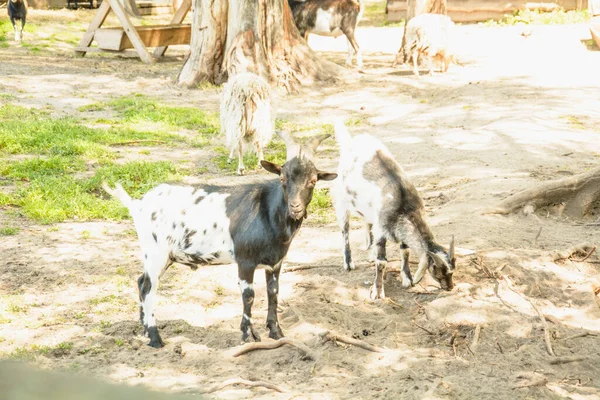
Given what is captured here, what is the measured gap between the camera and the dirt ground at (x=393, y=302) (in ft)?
15.7

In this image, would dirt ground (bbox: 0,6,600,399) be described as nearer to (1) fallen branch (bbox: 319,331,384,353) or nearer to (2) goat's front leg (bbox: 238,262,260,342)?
(1) fallen branch (bbox: 319,331,384,353)

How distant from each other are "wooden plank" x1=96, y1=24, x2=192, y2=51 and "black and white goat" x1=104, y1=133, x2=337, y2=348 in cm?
1377

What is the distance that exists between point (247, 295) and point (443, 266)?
161cm

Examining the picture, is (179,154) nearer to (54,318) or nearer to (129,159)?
(129,159)

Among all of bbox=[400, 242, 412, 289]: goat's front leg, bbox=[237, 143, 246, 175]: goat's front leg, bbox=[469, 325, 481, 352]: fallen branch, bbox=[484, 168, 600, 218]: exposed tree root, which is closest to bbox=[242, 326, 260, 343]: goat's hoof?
bbox=[469, 325, 481, 352]: fallen branch

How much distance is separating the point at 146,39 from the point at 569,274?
14358 mm

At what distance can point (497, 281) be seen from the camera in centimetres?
611

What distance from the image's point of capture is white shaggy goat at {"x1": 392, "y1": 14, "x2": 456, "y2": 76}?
53.8ft

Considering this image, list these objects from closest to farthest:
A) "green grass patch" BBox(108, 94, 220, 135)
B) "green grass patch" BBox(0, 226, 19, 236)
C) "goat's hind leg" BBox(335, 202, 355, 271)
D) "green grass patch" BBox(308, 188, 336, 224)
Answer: "goat's hind leg" BBox(335, 202, 355, 271), "green grass patch" BBox(0, 226, 19, 236), "green grass patch" BBox(308, 188, 336, 224), "green grass patch" BBox(108, 94, 220, 135)

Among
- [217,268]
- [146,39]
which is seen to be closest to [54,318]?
[217,268]

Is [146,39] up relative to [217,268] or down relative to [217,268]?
up

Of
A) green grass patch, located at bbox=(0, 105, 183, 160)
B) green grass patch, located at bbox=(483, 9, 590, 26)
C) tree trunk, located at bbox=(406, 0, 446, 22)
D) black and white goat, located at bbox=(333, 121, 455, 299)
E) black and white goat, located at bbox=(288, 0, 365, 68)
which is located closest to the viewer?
black and white goat, located at bbox=(333, 121, 455, 299)

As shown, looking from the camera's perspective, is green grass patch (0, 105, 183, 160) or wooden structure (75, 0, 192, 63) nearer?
green grass patch (0, 105, 183, 160)

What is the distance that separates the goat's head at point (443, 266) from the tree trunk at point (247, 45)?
9.36m
